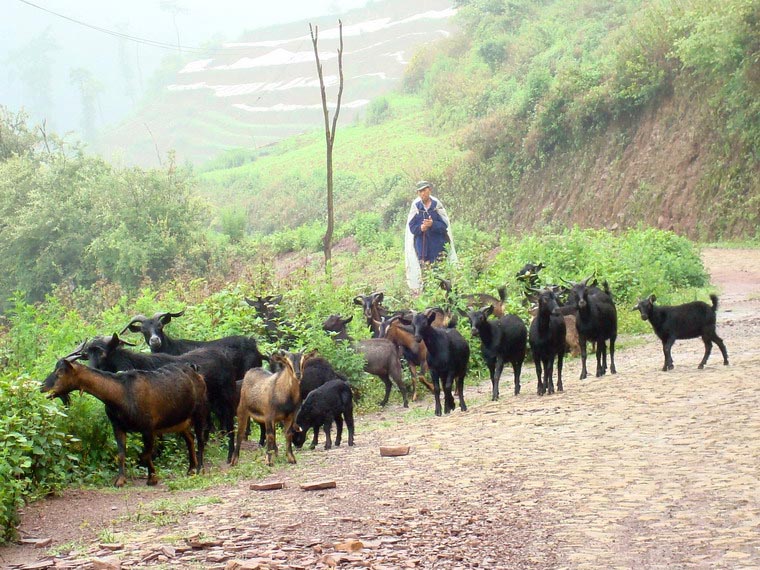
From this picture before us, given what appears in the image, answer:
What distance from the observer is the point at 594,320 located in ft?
42.9

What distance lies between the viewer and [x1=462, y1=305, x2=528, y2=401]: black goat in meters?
12.3

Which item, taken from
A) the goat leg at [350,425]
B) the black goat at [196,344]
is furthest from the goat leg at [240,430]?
the black goat at [196,344]

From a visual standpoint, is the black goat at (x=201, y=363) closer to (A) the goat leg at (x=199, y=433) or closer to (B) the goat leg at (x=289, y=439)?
(A) the goat leg at (x=199, y=433)

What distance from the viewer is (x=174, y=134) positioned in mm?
101250

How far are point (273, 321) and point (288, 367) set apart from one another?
4.46m

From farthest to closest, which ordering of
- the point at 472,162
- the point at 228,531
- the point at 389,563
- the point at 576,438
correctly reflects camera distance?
the point at 472,162
the point at 576,438
the point at 228,531
the point at 389,563

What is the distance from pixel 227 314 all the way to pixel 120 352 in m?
3.37

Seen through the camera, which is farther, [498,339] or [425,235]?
[425,235]

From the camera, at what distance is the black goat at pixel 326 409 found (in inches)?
411

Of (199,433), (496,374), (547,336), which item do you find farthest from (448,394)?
(199,433)

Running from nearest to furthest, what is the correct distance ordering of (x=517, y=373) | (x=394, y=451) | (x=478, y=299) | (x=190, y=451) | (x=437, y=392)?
(x=394, y=451) < (x=190, y=451) < (x=437, y=392) < (x=517, y=373) < (x=478, y=299)

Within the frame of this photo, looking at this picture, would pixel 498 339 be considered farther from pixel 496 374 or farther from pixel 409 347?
pixel 409 347

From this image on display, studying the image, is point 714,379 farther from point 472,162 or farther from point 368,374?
point 472,162

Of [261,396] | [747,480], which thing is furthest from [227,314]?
[747,480]
